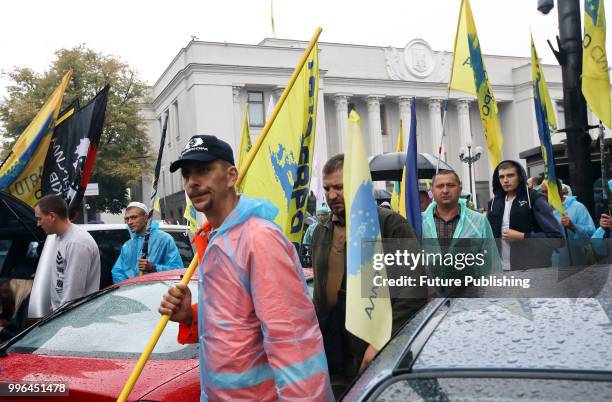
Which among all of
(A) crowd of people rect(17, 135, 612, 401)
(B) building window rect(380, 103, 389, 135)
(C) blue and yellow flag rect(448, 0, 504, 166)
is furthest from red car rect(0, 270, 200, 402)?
(B) building window rect(380, 103, 389, 135)

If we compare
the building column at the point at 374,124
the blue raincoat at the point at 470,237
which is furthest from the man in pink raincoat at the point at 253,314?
the building column at the point at 374,124

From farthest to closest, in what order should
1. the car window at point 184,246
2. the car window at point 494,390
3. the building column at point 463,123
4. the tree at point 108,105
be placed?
the building column at point 463,123, the tree at point 108,105, the car window at point 184,246, the car window at point 494,390

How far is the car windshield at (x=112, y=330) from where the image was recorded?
126 inches

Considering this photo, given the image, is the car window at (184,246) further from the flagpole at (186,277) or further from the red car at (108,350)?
the flagpole at (186,277)

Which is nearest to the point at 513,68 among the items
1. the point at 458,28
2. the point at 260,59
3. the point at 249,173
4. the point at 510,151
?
the point at 510,151

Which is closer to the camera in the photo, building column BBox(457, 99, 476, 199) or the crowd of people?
the crowd of people

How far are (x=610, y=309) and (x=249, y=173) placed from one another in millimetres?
2236

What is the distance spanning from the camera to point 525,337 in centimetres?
162

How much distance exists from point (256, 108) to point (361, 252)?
3751 cm

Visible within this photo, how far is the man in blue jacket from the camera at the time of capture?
19.3ft

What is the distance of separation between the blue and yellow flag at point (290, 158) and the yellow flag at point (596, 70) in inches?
100

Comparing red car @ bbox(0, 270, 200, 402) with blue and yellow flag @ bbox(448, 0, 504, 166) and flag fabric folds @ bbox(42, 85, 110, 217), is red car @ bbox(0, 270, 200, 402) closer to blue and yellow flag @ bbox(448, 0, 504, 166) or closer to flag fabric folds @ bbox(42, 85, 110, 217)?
flag fabric folds @ bbox(42, 85, 110, 217)

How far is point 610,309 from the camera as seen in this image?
171 cm

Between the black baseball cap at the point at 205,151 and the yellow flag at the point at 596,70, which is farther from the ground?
the yellow flag at the point at 596,70
